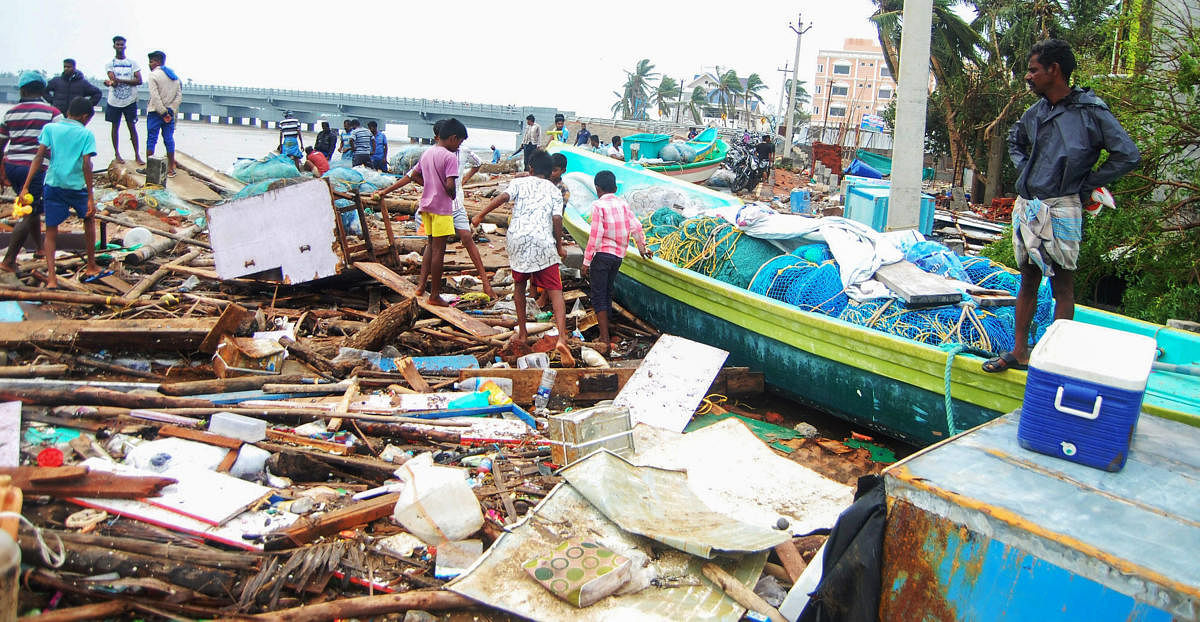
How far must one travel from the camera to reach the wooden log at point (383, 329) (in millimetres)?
5926

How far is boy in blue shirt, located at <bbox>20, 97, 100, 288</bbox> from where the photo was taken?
6855 mm

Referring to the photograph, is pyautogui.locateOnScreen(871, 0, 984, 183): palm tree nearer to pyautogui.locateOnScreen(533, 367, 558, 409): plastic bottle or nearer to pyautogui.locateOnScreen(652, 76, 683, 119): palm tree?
A: pyautogui.locateOnScreen(533, 367, 558, 409): plastic bottle

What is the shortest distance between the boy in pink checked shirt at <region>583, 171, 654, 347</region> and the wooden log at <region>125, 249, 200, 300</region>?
4149 mm

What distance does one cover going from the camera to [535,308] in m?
7.48

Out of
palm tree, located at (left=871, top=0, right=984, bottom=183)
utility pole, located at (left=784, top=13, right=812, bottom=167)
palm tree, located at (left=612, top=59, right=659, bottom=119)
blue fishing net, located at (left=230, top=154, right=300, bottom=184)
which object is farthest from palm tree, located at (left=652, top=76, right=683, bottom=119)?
blue fishing net, located at (left=230, top=154, right=300, bottom=184)

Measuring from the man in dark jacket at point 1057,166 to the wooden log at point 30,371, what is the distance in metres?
5.77

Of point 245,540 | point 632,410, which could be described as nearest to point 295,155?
point 632,410

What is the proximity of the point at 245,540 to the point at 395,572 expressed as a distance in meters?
0.70

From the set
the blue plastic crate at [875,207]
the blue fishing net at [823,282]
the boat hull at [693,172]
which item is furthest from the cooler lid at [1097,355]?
the boat hull at [693,172]

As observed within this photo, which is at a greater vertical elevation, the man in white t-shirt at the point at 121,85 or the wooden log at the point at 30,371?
the man in white t-shirt at the point at 121,85

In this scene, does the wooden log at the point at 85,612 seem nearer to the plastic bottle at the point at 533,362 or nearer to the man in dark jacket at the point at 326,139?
the plastic bottle at the point at 533,362

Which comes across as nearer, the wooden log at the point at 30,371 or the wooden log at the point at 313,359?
the wooden log at the point at 30,371

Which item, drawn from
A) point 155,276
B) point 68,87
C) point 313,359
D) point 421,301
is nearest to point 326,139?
point 68,87

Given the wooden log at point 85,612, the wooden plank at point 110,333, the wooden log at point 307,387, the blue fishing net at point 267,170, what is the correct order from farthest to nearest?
1. the blue fishing net at point 267,170
2. the wooden plank at point 110,333
3. the wooden log at point 307,387
4. the wooden log at point 85,612
